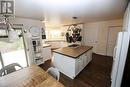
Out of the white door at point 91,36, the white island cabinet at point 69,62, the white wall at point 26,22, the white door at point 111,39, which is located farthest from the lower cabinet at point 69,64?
the white door at point 91,36

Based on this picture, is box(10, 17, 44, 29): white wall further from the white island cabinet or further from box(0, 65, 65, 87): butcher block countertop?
box(0, 65, 65, 87): butcher block countertop

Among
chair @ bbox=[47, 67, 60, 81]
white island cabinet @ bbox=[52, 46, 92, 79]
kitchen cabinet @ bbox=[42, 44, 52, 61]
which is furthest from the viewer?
kitchen cabinet @ bbox=[42, 44, 52, 61]

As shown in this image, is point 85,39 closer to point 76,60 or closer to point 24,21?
point 76,60

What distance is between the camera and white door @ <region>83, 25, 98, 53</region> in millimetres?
5704

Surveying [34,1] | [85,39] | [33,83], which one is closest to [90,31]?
[85,39]

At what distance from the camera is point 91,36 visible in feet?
19.6

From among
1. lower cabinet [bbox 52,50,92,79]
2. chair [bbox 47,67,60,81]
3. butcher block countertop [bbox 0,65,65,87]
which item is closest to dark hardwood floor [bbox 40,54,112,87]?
lower cabinet [bbox 52,50,92,79]

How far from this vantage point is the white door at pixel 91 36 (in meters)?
5.70

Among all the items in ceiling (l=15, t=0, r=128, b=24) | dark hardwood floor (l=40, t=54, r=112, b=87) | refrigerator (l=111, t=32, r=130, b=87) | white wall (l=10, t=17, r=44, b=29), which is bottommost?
dark hardwood floor (l=40, t=54, r=112, b=87)

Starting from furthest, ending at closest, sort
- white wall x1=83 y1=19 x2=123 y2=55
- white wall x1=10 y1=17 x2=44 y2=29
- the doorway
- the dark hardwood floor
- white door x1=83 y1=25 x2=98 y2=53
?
1. white door x1=83 y1=25 x2=98 y2=53
2. white wall x1=83 y1=19 x2=123 y2=55
3. white wall x1=10 y1=17 x2=44 y2=29
4. the doorway
5. the dark hardwood floor

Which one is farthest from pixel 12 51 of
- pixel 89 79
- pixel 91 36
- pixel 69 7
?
pixel 91 36

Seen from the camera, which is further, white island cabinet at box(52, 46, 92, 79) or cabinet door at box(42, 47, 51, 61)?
cabinet door at box(42, 47, 51, 61)

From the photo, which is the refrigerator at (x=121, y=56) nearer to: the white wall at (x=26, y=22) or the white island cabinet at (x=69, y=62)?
the white island cabinet at (x=69, y=62)

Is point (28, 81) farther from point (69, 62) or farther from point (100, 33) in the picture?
point (100, 33)
